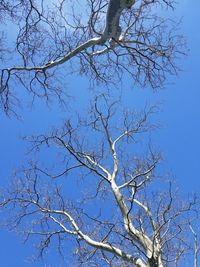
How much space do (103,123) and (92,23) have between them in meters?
4.57

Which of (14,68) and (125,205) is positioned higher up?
(14,68)

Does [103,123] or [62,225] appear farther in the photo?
[103,123]

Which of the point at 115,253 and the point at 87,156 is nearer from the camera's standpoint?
the point at 115,253

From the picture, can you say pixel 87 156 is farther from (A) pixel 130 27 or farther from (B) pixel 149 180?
(A) pixel 130 27

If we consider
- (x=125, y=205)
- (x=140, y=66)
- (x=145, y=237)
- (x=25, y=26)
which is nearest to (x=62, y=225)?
(x=125, y=205)

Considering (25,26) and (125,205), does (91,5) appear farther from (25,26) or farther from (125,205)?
(125,205)

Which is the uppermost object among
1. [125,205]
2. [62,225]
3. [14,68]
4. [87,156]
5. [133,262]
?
[87,156]

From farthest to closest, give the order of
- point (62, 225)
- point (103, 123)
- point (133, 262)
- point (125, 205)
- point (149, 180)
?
point (103, 123) → point (149, 180) → point (62, 225) → point (125, 205) → point (133, 262)

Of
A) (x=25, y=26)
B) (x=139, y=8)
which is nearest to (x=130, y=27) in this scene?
(x=139, y=8)

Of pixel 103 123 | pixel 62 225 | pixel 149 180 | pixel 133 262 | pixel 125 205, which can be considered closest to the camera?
pixel 133 262

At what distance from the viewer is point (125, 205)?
905cm

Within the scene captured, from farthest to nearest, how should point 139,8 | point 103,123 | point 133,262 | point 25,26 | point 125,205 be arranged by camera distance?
point 103,123
point 125,205
point 133,262
point 139,8
point 25,26

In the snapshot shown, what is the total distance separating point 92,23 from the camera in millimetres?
7348

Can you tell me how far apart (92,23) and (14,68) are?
1.46m
